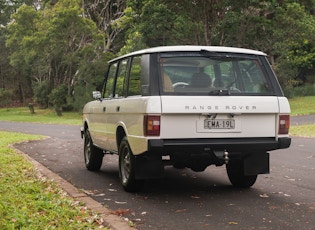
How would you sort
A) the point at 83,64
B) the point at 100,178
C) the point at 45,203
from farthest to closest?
the point at 83,64 → the point at 100,178 → the point at 45,203

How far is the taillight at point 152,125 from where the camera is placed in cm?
626

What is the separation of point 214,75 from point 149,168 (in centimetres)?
156

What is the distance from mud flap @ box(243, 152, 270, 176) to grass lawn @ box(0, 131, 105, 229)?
8.02 feet

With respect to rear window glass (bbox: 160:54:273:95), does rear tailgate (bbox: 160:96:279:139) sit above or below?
below

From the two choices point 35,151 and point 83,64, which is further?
point 83,64

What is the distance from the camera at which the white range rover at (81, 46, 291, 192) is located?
20.7 ft

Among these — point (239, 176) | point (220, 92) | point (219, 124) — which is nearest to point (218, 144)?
point (219, 124)

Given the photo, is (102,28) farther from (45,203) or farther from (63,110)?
(45,203)

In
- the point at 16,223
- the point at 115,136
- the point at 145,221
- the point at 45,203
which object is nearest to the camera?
the point at 16,223

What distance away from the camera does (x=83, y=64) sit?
4222cm

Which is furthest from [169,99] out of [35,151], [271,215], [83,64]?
[83,64]

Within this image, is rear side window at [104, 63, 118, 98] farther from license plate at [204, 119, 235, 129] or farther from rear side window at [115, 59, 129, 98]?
license plate at [204, 119, 235, 129]

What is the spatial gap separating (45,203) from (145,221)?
1336mm

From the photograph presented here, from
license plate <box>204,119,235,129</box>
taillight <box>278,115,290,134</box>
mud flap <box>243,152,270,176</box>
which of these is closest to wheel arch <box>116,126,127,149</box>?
license plate <box>204,119,235,129</box>
